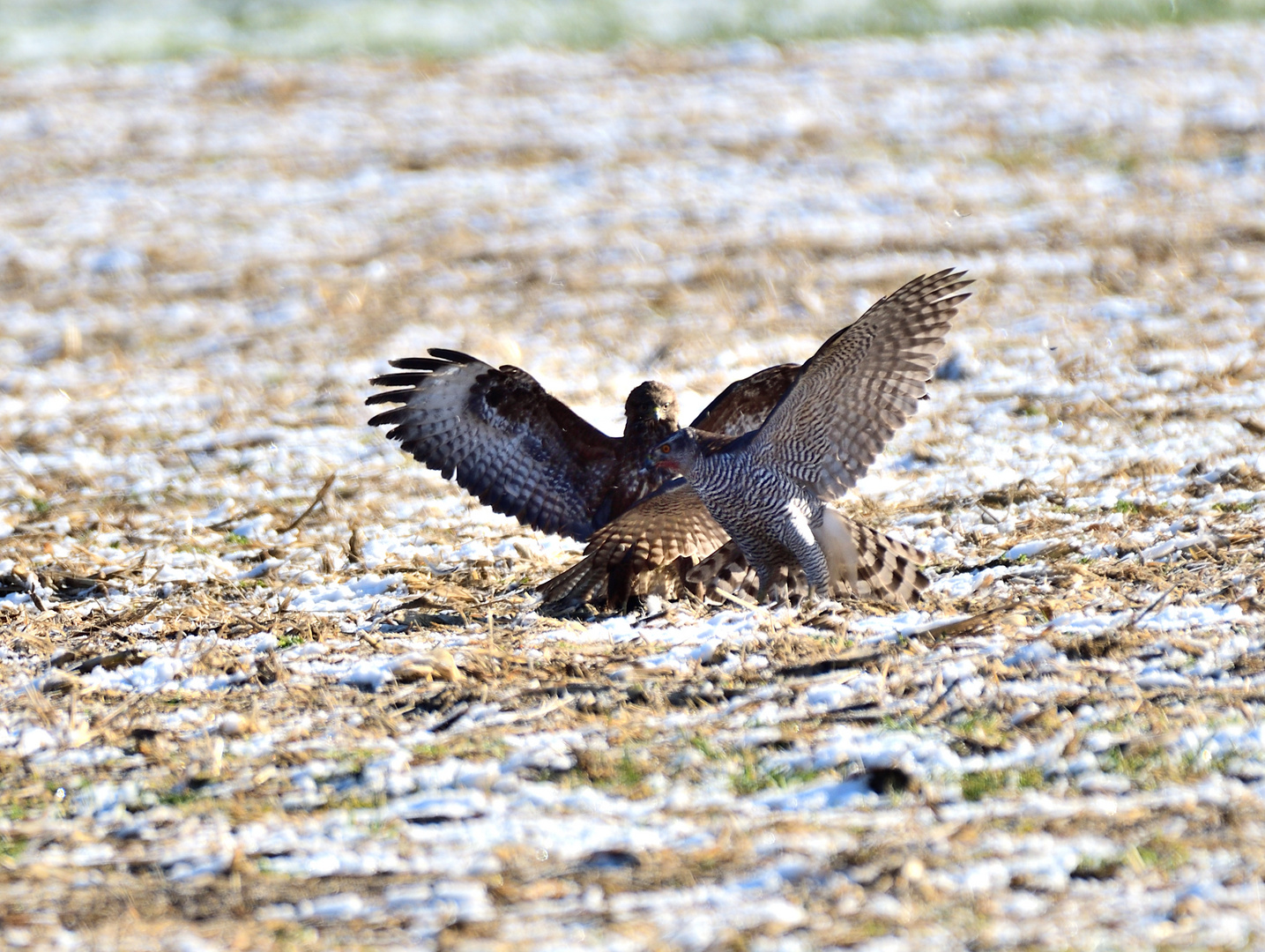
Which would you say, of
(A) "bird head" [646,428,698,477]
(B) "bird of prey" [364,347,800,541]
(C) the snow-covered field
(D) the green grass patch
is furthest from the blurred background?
(D) the green grass patch

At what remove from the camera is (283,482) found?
7211mm

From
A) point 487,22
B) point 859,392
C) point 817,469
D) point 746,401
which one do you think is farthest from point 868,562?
point 487,22

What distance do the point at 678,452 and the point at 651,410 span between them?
683mm

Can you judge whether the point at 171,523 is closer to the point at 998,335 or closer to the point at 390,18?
the point at 998,335

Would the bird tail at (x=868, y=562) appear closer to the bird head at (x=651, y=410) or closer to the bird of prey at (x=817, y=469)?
the bird of prey at (x=817, y=469)

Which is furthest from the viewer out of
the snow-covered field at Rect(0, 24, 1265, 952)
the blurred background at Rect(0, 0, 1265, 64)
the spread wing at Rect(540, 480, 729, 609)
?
the blurred background at Rect(0, 0, 1265, 64)

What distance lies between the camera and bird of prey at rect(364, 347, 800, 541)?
5516mm

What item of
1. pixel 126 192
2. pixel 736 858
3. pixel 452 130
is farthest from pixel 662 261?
pixel 736 858

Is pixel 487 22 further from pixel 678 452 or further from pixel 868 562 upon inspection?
pixel 868 562

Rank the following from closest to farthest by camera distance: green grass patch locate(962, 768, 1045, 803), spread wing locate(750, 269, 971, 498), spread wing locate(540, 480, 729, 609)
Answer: green grass patch locate(962, 768, 1045, 803) → spread wing locate(750, 269, 971, 498) → spread wing locate(540, 480, 729, 609)

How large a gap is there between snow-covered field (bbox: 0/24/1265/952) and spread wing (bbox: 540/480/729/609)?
20cm

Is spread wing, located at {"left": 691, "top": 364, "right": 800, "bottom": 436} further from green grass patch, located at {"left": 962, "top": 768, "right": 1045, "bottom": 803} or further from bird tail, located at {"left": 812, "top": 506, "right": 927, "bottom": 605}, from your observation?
green grass patch, located at {"left": 962, "top": 768, "right": 1045, "bottom": 803}

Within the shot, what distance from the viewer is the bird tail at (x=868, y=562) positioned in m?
4.90

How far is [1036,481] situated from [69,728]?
412cm
